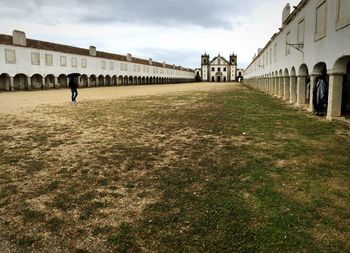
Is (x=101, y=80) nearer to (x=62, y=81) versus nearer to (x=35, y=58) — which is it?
(x=62, y=81)

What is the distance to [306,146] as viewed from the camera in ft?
23.0

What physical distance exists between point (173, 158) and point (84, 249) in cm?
330

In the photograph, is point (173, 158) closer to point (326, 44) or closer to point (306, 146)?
point (306, 146)

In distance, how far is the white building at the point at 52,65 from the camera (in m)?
34.7

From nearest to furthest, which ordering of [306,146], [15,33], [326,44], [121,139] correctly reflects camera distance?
1. [306,146]
2. [121,139]
3. [326,44]
4. [15,33]

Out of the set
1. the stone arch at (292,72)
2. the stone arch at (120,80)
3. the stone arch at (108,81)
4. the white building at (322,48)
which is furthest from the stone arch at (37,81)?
the stone arch at (292,72)

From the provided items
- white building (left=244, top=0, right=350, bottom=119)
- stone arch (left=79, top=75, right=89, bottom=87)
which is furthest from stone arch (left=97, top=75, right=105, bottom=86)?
white building (left=244, top=0, right=350, bottom=119)

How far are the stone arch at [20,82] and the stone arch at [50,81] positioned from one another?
11.0 feet

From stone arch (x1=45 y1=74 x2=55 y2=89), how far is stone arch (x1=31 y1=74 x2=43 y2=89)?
3.44ft

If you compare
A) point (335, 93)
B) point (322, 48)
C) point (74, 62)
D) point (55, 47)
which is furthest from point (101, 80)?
point (335, 93)

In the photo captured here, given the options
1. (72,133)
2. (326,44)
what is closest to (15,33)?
(72,133)

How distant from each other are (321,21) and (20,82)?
35.5 m

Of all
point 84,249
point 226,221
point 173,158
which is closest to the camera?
point 84,249

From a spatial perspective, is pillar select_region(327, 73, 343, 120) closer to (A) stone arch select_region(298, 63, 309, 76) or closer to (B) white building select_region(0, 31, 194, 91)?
(A) stone arch select_region(298, 63, 309, 76)
